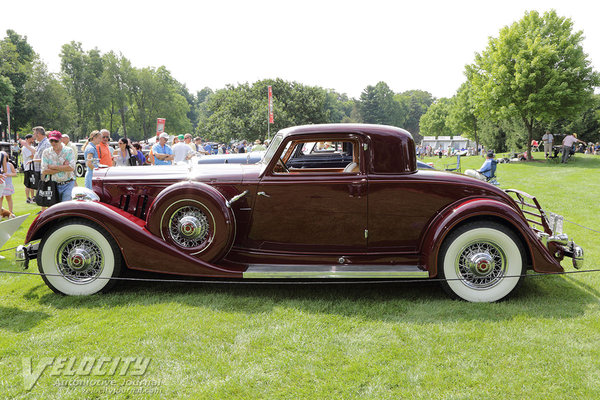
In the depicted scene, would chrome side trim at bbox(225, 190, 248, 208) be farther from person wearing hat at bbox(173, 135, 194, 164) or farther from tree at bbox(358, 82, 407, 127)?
tree at bbox(358, 82, 407, 127)

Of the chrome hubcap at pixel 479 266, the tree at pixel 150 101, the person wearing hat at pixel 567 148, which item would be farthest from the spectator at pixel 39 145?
the tree at pixel 150 101

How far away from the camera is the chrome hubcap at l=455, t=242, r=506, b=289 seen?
4.07 metres

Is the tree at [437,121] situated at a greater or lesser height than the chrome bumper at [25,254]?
greater

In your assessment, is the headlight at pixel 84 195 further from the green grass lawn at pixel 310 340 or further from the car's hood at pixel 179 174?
the green grass lawn at pixel 310 340

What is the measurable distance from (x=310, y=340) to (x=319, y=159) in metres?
3.98

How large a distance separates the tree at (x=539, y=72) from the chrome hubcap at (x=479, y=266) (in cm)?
2115

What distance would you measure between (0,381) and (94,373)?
0.61 metres

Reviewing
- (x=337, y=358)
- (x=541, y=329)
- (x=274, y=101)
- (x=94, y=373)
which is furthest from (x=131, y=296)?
(x=274, y=101)

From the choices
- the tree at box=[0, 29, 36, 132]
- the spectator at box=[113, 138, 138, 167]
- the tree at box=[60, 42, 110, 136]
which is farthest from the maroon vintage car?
the tree at box=[60, 42, 110, 136]

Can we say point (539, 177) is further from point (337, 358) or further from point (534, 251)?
point (337, 358)

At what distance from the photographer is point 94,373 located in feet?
9.52

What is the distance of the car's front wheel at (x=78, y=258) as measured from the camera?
4.21 metres

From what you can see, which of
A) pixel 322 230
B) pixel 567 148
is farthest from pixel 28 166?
pixel 567 148

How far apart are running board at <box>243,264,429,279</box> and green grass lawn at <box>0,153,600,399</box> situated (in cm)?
31
